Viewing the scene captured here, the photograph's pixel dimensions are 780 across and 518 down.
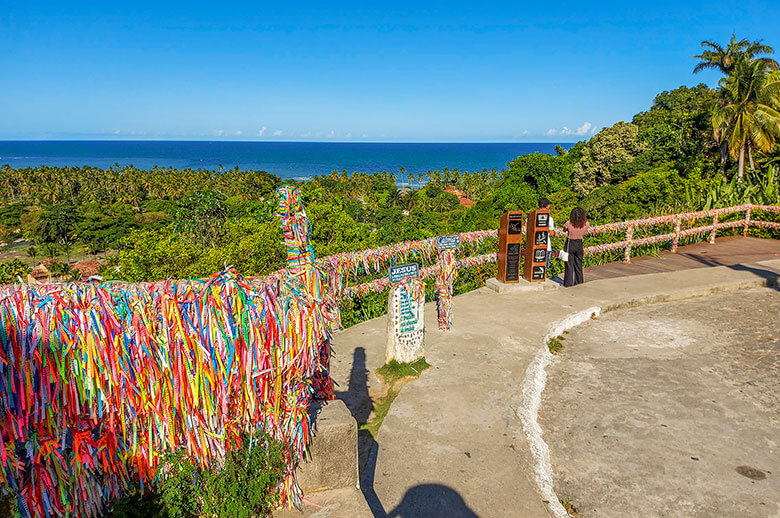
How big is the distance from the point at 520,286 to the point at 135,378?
7.23m

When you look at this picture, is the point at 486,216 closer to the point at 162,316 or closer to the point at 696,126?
the point at 696,126

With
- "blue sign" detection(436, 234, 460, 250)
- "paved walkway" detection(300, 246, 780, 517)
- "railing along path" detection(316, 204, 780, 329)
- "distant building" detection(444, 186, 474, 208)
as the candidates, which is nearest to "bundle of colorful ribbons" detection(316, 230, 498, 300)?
"railing along path" detection(316, 204, 780, 329)

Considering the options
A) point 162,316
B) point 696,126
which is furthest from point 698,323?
point 696,126

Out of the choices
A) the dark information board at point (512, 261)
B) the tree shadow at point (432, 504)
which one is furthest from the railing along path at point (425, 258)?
the tree shadow at point (432, 504)

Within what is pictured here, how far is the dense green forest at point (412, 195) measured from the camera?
1359cm

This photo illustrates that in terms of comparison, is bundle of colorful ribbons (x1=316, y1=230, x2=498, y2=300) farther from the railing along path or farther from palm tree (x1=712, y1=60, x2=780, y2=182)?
palm tree (x1=712, y1=60, x2=780, y2=182)

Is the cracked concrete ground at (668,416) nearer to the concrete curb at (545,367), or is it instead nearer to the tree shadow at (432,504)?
the concrete curb at (545,367)

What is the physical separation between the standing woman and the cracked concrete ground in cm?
149

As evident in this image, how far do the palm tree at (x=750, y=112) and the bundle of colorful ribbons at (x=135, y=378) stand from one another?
2823cm

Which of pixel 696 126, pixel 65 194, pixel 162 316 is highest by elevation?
pixel 696 126

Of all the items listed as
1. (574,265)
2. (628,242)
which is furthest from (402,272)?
(628,242)

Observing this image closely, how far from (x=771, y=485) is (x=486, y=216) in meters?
46.0

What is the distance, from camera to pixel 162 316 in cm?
308

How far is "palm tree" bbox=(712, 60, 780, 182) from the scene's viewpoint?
25.0 m
